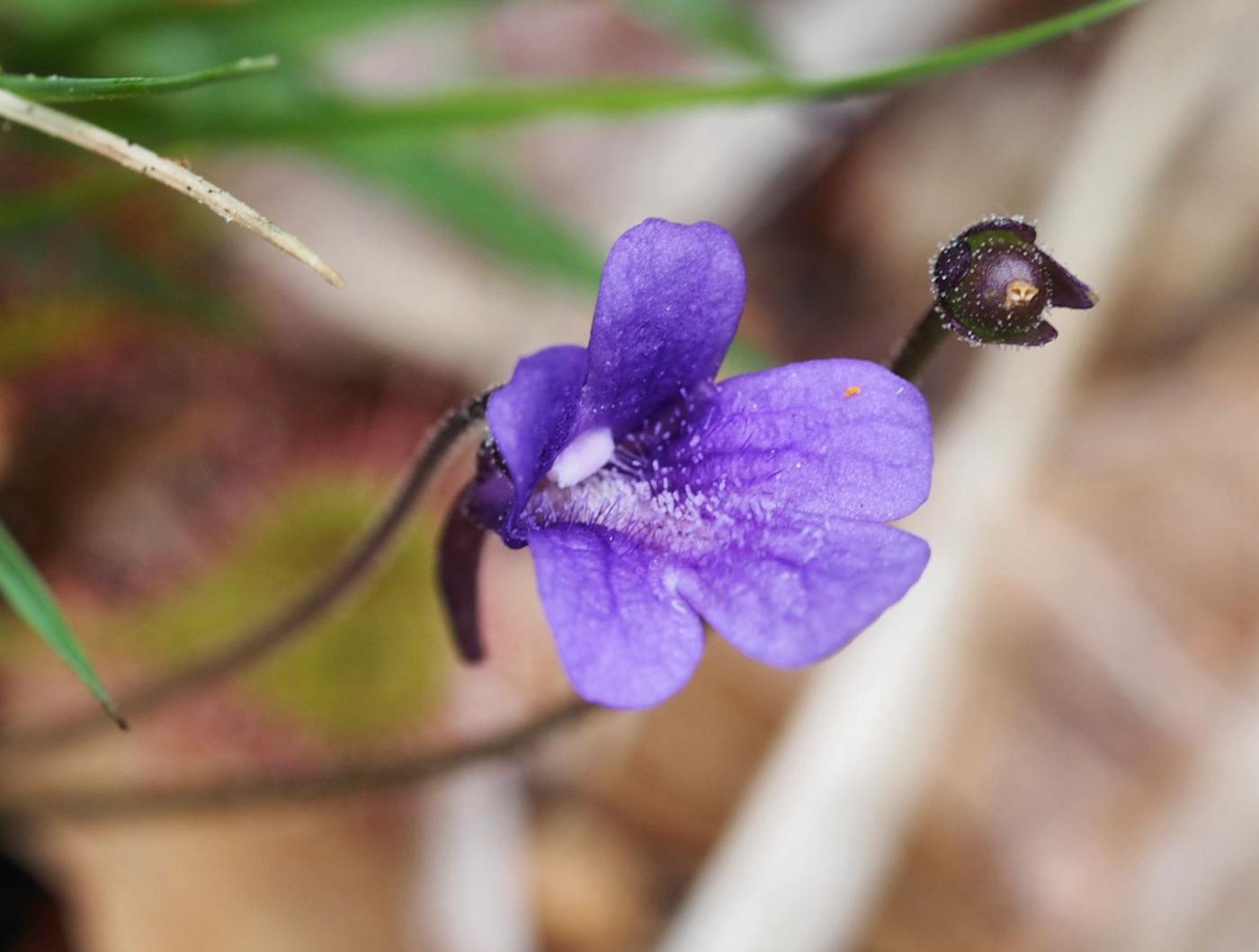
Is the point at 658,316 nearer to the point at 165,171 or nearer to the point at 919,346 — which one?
the point at 919,346

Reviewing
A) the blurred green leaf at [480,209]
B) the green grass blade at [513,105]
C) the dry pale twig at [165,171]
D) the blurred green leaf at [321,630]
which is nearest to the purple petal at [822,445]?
the dry pale twig at [165,171]

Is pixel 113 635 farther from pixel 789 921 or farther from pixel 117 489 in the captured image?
pixel 789 921

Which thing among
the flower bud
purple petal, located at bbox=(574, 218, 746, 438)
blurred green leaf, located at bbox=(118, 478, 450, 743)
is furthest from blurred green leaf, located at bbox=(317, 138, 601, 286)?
the flower bud

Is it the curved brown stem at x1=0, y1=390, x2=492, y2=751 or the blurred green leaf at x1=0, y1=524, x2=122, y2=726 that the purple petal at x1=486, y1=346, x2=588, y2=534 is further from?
the blurred green leaf at x1=0, y1=524, x2=122, y2=726

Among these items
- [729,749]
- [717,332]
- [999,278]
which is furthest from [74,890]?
[999,278]

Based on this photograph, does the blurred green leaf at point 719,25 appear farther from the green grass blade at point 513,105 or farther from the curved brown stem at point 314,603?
the curved brown stem at point 314,603

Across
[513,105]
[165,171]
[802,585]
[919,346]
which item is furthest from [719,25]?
[802,585]
